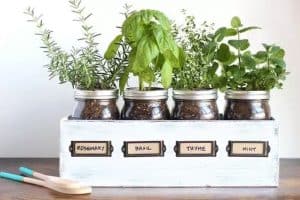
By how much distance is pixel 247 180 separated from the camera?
0.93 meters

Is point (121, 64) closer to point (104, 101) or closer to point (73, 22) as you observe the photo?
point (104, 101)

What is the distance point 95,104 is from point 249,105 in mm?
292

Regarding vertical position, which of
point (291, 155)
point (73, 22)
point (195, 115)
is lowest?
point (291, 155)

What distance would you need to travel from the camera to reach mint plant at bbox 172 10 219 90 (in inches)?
37.9

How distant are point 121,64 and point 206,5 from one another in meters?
0.33

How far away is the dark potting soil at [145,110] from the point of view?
36.9 inches

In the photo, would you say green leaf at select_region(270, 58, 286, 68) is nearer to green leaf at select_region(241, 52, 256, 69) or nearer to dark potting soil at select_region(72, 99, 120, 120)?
green leaf at select_region(241, 52, 256, 69)

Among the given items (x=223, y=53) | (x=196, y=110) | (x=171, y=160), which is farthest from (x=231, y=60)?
(x=171, y=160)

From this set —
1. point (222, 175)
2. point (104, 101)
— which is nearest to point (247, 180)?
point (222, 175)

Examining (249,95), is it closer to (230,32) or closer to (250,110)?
(250,110)

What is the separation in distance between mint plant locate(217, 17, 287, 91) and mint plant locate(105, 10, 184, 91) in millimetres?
112

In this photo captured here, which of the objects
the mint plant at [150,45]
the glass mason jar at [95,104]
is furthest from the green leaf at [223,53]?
the glass mason jar at [95,104]

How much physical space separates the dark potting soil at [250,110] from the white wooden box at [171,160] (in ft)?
0.08

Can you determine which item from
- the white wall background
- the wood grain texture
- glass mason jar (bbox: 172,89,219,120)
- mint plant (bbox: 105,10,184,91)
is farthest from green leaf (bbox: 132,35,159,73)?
the white wall background
